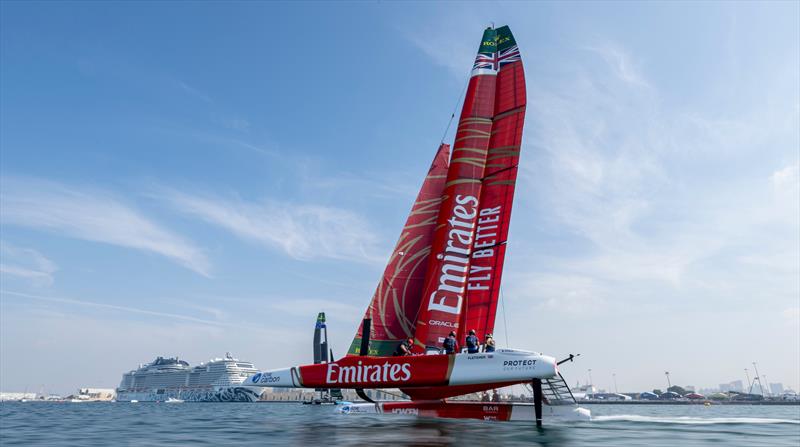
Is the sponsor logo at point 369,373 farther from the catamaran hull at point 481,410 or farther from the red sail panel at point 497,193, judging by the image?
the red sail panel at point 497,193

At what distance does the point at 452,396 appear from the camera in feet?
49.2

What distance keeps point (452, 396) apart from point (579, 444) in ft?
20.7

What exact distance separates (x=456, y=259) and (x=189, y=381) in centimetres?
11398

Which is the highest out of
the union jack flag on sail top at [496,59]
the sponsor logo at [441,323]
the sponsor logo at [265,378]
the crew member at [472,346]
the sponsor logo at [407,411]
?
the union jack flag on sail top at [496,59]

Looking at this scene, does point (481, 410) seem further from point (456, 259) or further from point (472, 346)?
point (456, 259)

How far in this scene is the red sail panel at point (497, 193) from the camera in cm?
1550

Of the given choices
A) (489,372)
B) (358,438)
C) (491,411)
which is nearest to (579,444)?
(489,372)

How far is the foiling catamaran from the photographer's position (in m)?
12.4

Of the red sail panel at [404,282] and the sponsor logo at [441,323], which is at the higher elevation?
the red sail panel at [404,282]

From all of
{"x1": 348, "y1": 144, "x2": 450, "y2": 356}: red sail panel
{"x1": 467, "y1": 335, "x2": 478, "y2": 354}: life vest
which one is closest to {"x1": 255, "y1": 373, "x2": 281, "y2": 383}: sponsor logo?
{"x1": 348, "y1": 144, "x2": 450, "y2": 356}: red sail panel

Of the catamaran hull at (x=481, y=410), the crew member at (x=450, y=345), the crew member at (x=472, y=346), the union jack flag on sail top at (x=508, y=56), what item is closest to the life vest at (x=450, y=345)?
the crew member at (x=450, y=345)

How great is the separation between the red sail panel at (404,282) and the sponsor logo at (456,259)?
6.91 feet

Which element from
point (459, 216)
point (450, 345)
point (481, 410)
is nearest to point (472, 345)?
point (450, 345)

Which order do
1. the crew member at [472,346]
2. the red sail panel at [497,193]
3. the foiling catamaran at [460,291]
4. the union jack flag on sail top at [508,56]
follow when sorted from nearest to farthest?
the foiling catamaran at [460,291], the crew member at [472,346], the red sail panel at [497,193], the union jack flag on sail top at [508,56]
